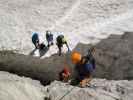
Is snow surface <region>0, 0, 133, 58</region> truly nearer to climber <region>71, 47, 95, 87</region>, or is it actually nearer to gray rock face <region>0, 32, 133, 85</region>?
gray rock face <region>0, 32, 133, 85</region>

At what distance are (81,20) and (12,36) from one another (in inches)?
245

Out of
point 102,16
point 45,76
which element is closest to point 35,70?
point 45,76

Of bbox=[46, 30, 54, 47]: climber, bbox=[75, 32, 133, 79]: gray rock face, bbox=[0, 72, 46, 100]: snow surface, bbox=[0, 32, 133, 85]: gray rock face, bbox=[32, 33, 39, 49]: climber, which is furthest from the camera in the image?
bbox=[46, 30, 54, 47]: climber

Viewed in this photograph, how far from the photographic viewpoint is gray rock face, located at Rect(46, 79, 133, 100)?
10.4 metres

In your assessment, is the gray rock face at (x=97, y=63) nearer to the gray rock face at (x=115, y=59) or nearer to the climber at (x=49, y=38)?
the gray rock face at (x=115, y=59)

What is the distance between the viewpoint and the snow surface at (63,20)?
899 inches

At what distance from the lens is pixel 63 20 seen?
2575cm

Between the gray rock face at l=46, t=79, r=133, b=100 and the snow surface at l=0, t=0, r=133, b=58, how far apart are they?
986 centimetres

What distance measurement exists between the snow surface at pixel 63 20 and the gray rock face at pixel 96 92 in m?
9.86

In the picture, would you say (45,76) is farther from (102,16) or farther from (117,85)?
(102,16)

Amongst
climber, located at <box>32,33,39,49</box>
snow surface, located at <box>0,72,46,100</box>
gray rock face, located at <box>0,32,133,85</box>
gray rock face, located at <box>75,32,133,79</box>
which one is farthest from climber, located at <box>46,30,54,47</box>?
snow surface, located at <box>0,72,46,100</box>

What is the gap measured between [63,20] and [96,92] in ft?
51.5

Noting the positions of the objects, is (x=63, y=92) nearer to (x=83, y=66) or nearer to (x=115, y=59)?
(x=83, y=66)

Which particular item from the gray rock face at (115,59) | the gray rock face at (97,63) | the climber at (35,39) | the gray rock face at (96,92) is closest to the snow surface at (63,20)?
the climber at (35,39)
